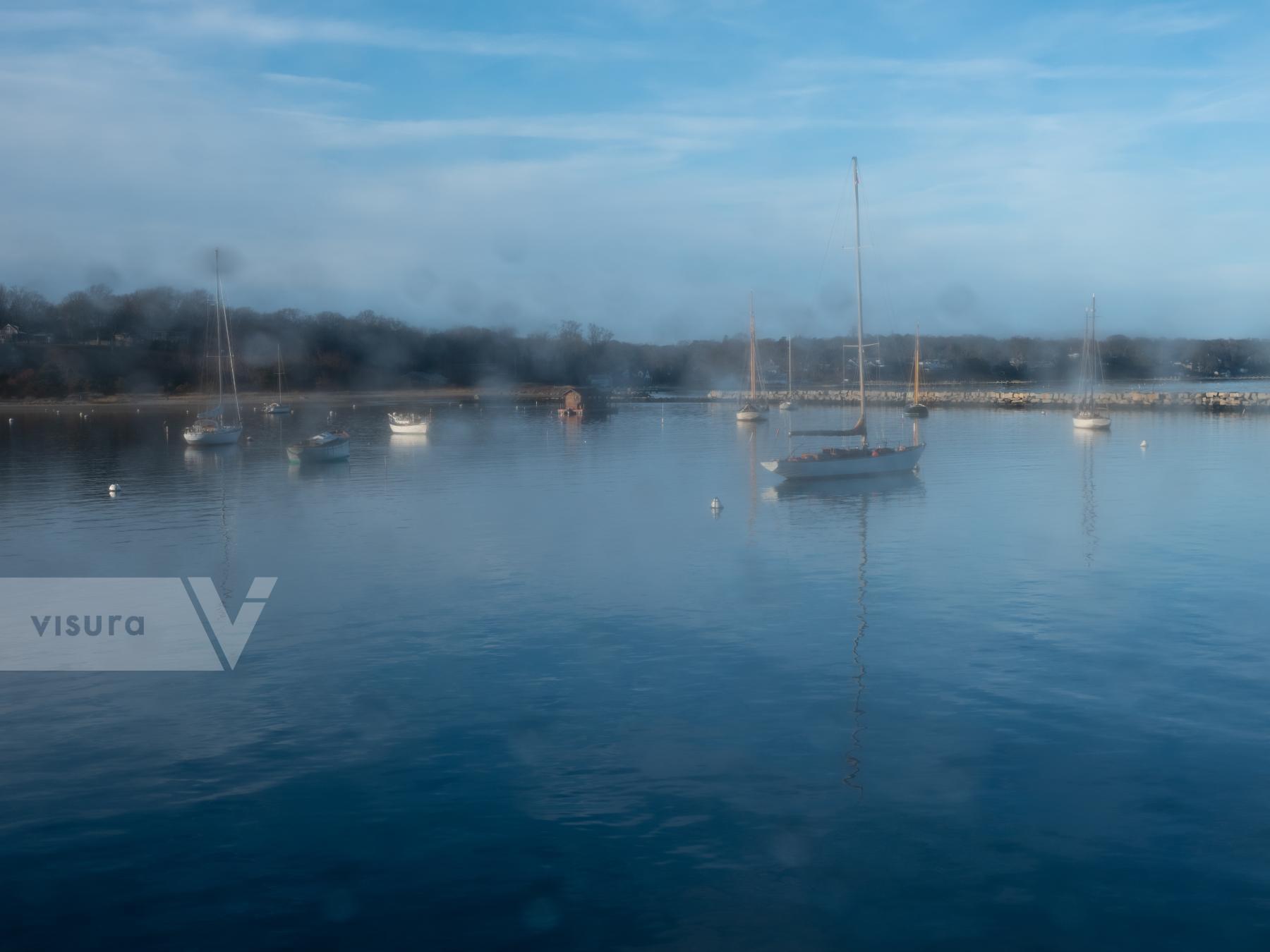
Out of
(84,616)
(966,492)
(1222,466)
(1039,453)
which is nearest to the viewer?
(84,616)

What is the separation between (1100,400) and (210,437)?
88078mm

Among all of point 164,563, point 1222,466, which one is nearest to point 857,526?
point 164,563

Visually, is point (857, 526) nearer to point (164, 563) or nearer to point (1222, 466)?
point (164, 563)

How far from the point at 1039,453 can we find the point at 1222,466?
962 cm

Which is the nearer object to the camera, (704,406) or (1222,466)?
(1222,466)

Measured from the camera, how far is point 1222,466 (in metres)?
47.9

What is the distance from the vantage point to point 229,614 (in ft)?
68.1

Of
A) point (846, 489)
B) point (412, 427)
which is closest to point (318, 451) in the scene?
point (412, 427)

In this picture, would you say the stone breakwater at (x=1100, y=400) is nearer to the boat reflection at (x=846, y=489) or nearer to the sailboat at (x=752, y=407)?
the sailboat at (x=752, y=407)

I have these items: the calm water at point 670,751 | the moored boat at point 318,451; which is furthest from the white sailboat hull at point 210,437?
the calm water at point 670,751

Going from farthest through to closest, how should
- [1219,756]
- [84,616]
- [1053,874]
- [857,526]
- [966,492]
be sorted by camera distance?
1. [966,492]
2. [857,526]
3. [84,616]
4. [1219,756]
5. [1053,874]

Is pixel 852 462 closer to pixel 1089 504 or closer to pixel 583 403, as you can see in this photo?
pixel 1089 504

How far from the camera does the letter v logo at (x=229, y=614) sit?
18.3 meters

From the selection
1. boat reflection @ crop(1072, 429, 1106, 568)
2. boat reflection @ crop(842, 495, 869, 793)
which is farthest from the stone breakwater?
boat reflection @ crop(842, 495, 869, 793)
